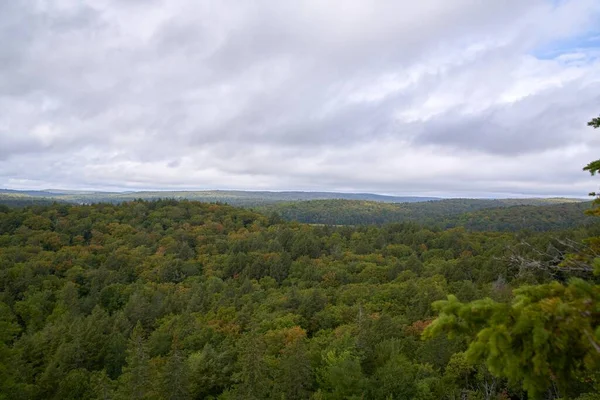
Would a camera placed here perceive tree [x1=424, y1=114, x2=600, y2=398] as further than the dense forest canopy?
No

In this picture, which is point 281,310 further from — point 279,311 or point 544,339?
point 544,339

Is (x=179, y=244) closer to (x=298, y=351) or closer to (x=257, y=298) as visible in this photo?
(x=257, y=298)

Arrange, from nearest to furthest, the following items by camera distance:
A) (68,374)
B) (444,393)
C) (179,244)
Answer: (444,393), (68,374), (179,244)

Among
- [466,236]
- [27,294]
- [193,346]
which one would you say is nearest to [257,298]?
[193,346]

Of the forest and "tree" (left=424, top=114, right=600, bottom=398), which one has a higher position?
"tree" (left=424, top=114, right=600, bottom=398)

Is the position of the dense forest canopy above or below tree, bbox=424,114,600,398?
below

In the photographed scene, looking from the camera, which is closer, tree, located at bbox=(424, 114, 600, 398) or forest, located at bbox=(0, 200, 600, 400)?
tree, located at bbox=(424, 114, 600, 398)

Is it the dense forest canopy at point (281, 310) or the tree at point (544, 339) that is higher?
the tree at point (544, 339)

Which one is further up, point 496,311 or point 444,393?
point 496,311
